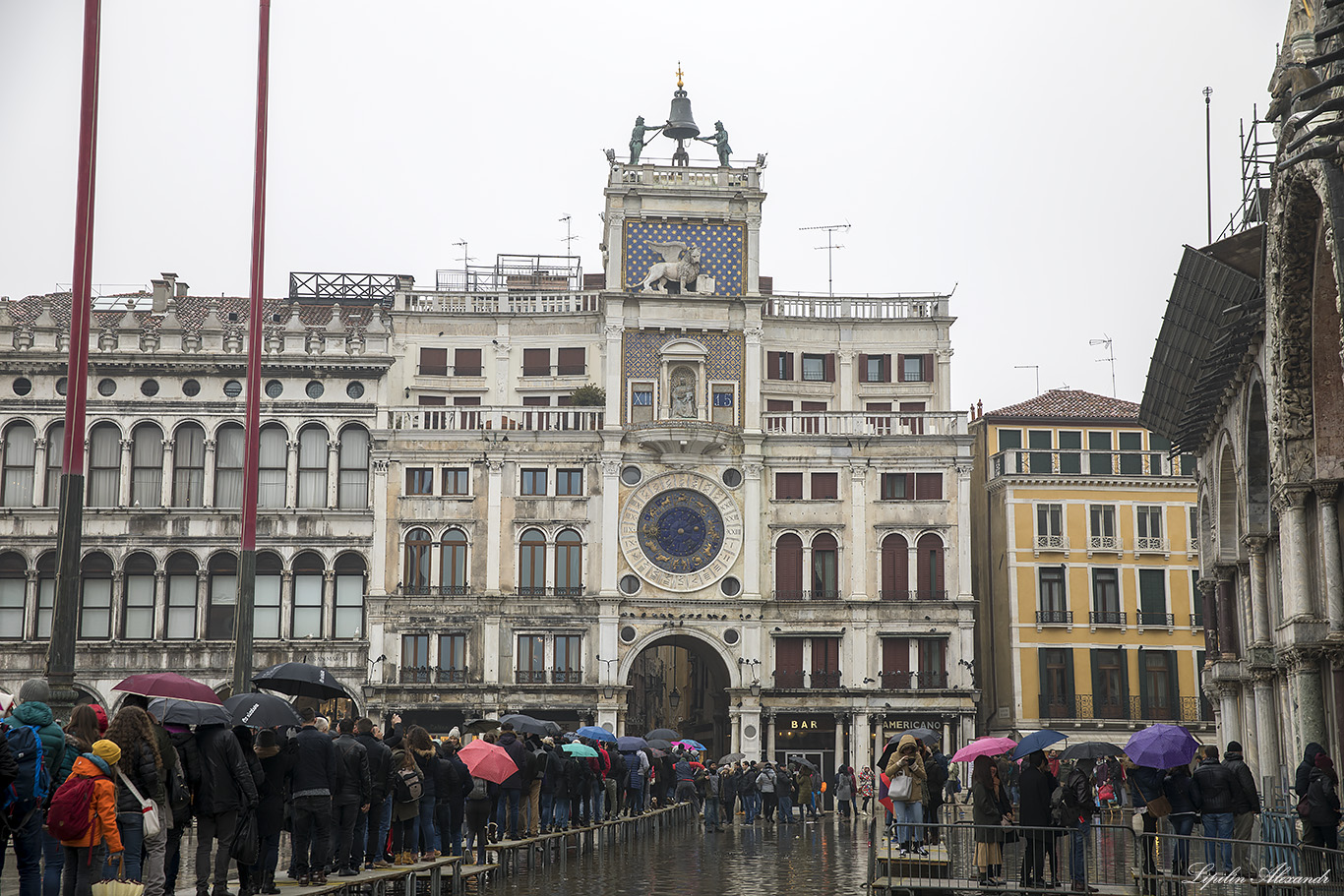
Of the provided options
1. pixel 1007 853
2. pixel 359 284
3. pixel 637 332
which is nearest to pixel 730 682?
pixel 637 332

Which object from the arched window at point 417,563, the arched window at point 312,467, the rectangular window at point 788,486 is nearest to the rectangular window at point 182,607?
the arched window at point 312,467

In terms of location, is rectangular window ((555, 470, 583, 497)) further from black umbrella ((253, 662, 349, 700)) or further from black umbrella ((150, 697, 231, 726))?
black umbrella ((150, 697, 231, 726))

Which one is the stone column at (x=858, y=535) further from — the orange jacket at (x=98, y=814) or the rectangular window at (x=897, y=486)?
the orange jacket at (x=98, y=814)

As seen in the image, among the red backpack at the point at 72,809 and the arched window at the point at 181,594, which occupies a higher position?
the arched window at the point at 181,594

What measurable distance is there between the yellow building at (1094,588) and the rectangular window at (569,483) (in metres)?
16.0

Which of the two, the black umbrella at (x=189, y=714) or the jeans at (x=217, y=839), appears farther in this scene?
the jeans at (x=217, y=839)

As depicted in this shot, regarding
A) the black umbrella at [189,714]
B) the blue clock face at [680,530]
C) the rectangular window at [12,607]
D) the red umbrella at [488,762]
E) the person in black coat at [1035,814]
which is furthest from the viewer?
the blue clock face at [680,530]

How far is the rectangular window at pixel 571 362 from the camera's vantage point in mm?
57531

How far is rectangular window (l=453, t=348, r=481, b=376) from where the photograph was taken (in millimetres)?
57562

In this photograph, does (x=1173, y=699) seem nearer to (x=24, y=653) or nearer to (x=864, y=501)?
(x=864, y=501)

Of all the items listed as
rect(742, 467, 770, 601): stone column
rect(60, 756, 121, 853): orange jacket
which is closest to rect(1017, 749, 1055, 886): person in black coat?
rect(60, 756, 121, 853): orange jacket


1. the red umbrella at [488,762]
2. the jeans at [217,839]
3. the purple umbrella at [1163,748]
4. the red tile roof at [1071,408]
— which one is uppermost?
the red tile roof at [1071,408]

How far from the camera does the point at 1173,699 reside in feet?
183

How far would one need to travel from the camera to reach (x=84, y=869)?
12.1 m
